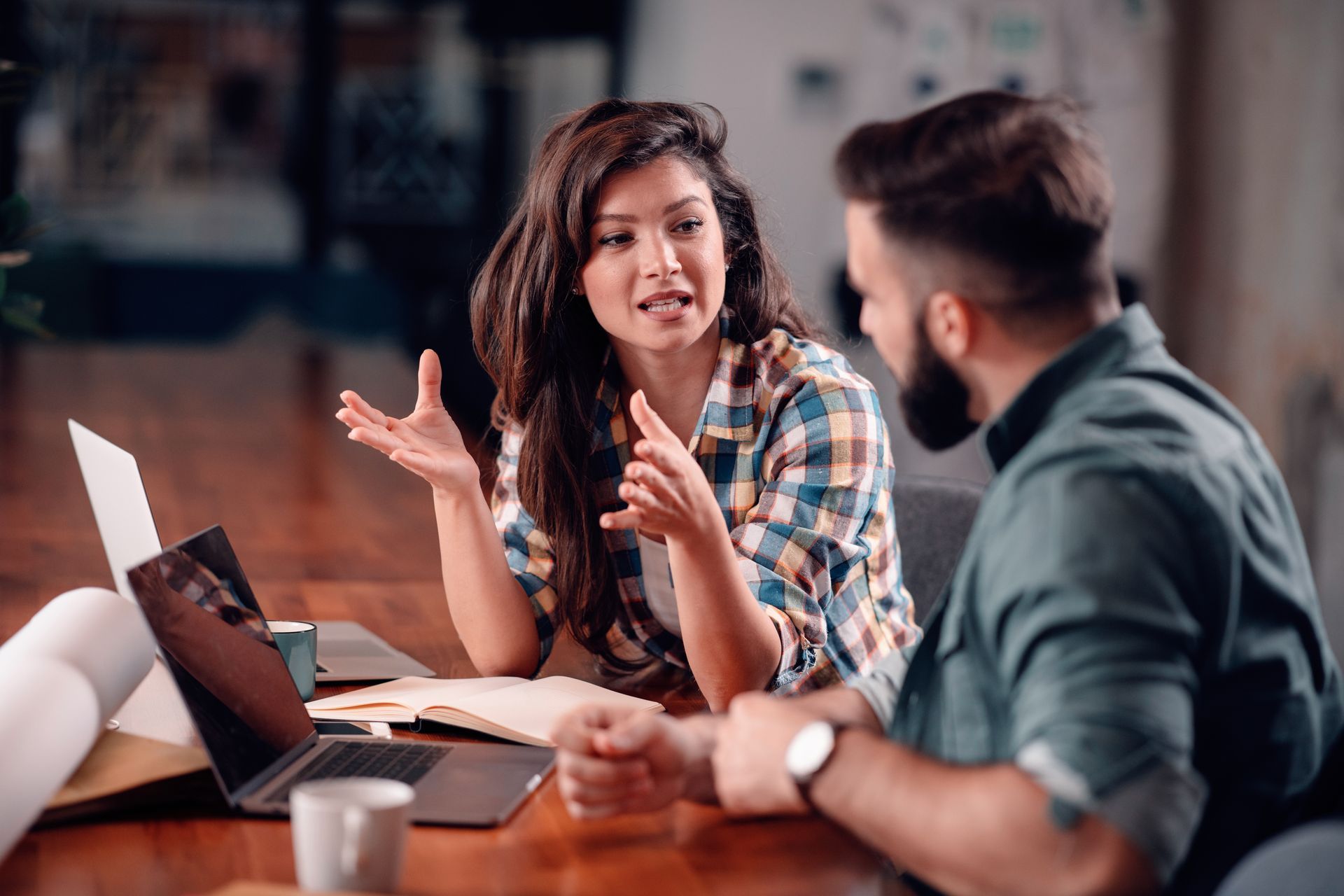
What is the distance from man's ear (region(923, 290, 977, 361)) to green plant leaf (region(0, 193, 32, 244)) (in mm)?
1458

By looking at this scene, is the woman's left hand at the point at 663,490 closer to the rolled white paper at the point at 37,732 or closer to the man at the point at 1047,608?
the man at the point at 1047,608

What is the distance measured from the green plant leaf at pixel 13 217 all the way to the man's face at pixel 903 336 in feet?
4.52

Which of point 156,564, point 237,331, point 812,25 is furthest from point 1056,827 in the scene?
point 237,331

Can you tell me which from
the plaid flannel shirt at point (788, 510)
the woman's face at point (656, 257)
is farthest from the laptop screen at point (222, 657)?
the woman's face at point (656, 257)

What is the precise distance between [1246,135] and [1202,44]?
1.21ft

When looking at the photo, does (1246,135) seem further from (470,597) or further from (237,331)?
(237,331)

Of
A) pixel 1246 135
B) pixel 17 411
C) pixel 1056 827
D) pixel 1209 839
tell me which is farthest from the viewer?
pixel 17 411

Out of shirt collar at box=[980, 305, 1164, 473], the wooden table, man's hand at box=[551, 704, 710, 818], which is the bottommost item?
the wooden table

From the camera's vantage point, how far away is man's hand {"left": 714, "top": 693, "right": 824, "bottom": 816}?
1045 mm

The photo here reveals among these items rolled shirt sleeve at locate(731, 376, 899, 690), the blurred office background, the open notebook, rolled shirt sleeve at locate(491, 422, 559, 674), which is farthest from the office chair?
the blurred office background

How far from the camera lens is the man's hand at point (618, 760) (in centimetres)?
110

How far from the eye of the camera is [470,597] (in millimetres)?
1696

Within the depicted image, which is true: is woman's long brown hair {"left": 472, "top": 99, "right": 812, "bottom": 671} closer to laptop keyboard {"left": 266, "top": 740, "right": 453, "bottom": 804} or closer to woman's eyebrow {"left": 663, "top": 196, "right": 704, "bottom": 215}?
woman's eyebrow {"left": 663, "top": 196, "right": 704, "bottom": 215}

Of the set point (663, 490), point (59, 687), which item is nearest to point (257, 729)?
point (59, 687)
